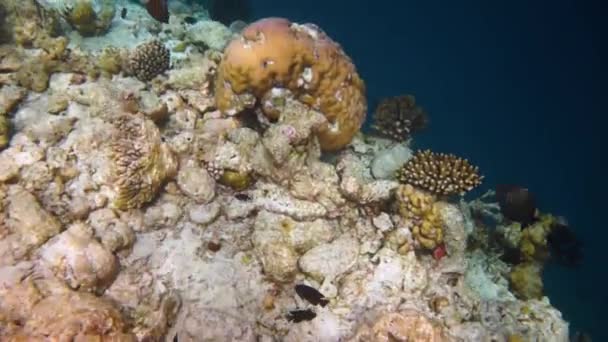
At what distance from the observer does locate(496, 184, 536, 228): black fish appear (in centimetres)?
694

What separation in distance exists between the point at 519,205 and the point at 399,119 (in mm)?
2580

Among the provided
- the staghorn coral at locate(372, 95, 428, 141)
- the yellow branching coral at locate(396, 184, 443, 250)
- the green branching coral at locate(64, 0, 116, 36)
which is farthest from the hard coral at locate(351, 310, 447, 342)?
the green branching coral at locate(64, 0, 116, 36)

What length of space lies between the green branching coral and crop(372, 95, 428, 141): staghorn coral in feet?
19.0

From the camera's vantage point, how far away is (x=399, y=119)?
8.13m

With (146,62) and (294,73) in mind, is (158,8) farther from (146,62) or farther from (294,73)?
(294,73)

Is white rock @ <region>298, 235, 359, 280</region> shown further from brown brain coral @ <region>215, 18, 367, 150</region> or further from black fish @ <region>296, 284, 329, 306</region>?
brown brain coral @ <region>215, 18, 367, 150</region>

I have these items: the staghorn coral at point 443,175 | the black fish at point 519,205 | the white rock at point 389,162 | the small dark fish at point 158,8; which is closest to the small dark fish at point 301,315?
the staghorn coral at point 443,175

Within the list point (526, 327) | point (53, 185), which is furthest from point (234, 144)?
point (526, 327)

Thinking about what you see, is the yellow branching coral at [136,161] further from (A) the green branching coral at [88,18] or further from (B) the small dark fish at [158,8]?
(A) the green branching coral at [88,18]

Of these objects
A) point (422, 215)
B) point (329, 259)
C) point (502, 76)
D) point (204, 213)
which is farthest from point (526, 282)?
point (502, 76)

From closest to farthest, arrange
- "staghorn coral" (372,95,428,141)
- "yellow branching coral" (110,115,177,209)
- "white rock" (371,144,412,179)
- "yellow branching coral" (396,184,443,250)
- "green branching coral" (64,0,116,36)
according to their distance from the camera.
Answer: "yellow branching coral" (110,115,177,209)
"yellow branching coral" (396,184,443,250)
"white rock" (371,144,412,179)
"staghorn coral" (372,95,428,141)
"green branching coral" (64,0,116,36)

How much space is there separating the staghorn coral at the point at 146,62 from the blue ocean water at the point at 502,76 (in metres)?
50.6

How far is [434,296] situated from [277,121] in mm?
3376

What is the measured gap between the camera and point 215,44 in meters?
8.80
